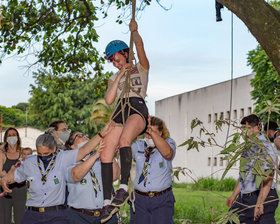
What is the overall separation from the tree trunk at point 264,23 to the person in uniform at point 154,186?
2022mm

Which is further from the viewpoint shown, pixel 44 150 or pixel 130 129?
pixel 44 150

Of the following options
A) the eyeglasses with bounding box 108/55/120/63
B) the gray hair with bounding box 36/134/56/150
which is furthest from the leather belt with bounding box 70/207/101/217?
the eyeglasses with bounding box 108/55/120/63

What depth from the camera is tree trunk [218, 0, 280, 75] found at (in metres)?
4.86

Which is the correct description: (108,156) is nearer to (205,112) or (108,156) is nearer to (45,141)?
(45,141)

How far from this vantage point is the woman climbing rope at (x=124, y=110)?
15.4 ft

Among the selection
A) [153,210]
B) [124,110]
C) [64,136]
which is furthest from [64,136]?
[124,110]

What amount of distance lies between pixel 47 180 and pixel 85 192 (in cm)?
44

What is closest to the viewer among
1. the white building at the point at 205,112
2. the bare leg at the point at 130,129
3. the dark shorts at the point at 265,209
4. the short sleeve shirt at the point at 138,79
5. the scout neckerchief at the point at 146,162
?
the bare leg at the point at 130,129

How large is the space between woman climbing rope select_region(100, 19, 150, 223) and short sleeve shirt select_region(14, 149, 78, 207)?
3.89 feet

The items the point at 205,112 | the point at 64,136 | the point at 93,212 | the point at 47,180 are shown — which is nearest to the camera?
the point at 93,212

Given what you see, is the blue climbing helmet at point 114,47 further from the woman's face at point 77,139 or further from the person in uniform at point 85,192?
the woman's face at point 77,139

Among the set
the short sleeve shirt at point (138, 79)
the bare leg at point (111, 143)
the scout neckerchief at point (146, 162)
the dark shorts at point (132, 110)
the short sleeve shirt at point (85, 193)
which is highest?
the short sleeve shirt at point (138, 79)

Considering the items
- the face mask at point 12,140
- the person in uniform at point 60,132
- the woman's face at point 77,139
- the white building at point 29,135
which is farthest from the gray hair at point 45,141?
the white building at point 29,135

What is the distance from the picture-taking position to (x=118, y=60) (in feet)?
16.2
